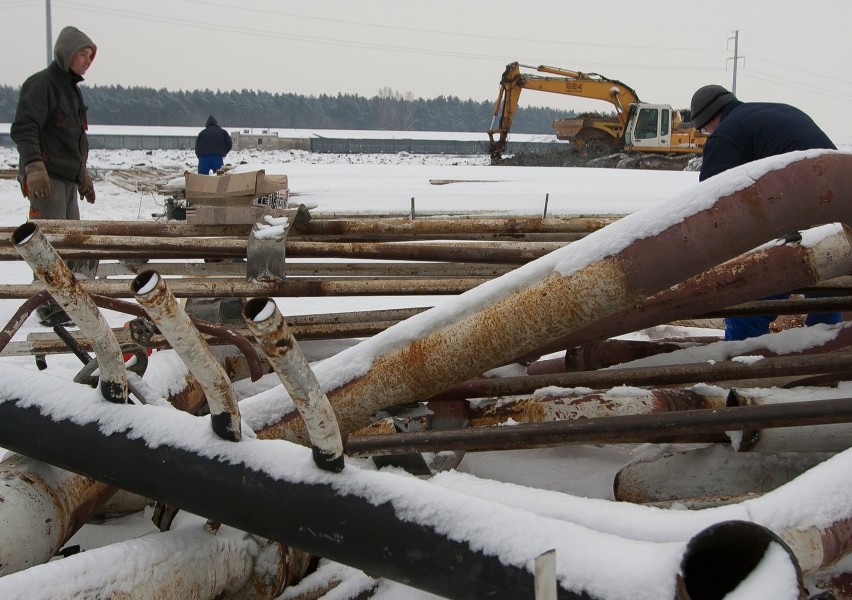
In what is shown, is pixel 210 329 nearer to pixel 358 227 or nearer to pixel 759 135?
pixel 358 227

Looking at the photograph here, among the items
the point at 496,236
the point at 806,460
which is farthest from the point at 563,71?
the point at 806,460

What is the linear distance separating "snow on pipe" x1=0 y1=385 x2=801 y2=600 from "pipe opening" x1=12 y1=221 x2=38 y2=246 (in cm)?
38

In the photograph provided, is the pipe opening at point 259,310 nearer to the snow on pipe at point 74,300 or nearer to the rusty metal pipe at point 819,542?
the snow on pipe at point 74,300

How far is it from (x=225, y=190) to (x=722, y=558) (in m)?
3.56

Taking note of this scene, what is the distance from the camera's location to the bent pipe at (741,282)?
1.83m

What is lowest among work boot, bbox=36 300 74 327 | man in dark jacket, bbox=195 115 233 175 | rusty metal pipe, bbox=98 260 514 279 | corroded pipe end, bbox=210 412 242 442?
work boot, bbox=36 300 74 327

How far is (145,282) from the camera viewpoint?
102 centimetres

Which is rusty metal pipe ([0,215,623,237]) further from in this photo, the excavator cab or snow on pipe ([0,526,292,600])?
the excavator cab

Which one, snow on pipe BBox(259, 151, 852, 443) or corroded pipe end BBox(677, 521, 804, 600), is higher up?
snow on pipe BBox(259, 151, 852, 443)

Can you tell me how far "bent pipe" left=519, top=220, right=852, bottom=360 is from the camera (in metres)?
1.83

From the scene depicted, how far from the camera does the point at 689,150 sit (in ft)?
82.5

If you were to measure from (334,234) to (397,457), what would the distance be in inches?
72.7

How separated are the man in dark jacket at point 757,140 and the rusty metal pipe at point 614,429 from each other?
189cm

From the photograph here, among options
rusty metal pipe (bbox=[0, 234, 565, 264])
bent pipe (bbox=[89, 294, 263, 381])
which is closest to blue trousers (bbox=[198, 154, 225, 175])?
rusty metal pipe (bbox=[0, 234, 565, 264])
